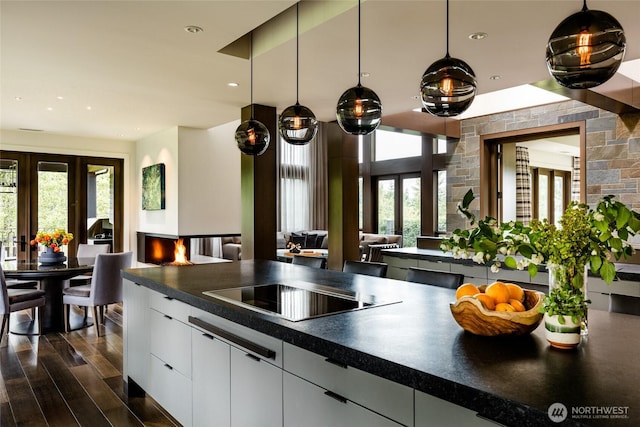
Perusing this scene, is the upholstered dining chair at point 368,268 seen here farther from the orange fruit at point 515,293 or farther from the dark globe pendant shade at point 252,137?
the orange fruit at point 515,293

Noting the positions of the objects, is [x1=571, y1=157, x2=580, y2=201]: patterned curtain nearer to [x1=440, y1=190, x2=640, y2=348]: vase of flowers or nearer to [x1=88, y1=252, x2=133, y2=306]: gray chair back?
[x1=88, y1=252, x2=133, y2=306]: gray chair back

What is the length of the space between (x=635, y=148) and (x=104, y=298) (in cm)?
650

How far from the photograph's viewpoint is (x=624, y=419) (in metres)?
1.00

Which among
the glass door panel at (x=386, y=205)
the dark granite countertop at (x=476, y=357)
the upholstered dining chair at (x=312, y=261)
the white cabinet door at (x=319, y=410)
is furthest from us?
the glass door panel at (x=386, y=205)

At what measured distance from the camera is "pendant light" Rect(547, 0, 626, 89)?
162cm

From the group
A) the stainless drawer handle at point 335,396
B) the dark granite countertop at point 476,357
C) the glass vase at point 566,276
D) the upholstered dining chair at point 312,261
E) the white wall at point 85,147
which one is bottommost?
the stainless drawer handle at point 335,396

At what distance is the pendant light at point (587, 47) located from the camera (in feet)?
5.32

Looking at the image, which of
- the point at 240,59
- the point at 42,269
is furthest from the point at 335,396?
the point at 42,269

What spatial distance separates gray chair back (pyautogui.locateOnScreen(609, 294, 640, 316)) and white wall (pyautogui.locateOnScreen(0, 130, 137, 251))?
7986mm

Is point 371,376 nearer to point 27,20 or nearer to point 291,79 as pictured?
point 27,20

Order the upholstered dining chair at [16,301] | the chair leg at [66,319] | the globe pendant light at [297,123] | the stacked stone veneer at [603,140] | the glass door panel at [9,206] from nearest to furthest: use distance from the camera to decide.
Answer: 1. the globe pendant light at [297,123]
2. the upholstered dining chair at [16,301]
3. the chair leg at [66,319]
4. the stacked stone veneer at [603,140]
5. the glass door panel at [9,206]

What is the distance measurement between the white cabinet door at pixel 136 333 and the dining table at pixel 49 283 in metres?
2.00

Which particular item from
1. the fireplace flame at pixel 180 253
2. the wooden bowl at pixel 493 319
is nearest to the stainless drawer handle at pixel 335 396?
the wooden bowl at pixel 493 319

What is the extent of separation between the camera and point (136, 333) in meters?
3.31
